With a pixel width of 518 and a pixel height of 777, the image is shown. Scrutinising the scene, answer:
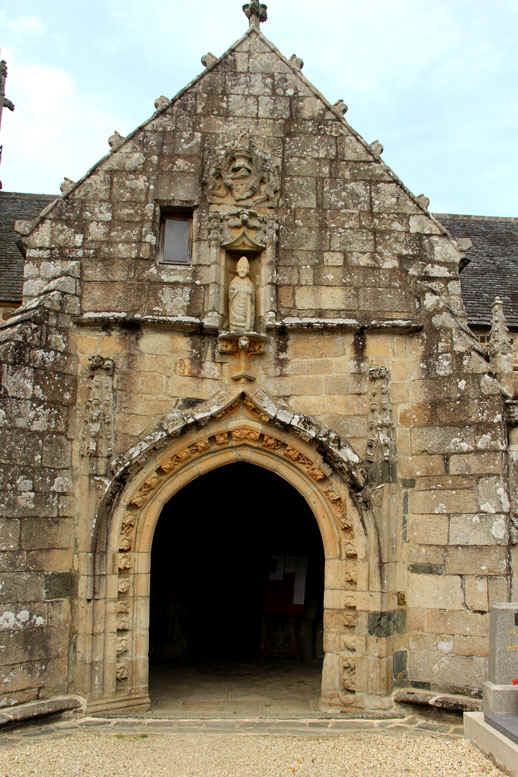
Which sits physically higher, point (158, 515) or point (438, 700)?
point (158, 515)

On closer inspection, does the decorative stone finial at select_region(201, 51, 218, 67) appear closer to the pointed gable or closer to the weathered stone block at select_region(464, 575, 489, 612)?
the pointed gable

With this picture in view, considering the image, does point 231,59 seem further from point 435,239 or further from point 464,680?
point 464,680

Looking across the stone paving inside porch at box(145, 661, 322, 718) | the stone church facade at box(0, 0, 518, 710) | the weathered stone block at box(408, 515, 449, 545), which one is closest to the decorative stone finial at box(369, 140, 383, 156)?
the stone church facade at box(0, 0, 518, 710)

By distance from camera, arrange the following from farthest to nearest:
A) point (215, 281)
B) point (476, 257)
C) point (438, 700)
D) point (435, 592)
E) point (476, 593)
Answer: point (476, 257) < point (215, 281) < point (435, 592) < point (476, 593) < point (438, 700)

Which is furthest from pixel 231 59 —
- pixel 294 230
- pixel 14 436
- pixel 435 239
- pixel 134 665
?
pixel 134 665

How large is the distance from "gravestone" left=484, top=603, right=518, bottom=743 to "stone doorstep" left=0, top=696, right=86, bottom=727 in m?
3.37

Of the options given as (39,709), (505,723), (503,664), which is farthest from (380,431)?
(39,709)

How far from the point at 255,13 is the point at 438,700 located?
7010 mm

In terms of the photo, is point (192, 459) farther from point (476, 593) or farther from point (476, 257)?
point (476, 257)

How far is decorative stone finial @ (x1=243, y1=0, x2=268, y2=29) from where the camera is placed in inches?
329

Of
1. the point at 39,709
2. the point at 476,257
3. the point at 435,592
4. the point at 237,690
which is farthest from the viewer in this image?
the point at 476,257

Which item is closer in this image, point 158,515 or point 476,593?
point 476,593

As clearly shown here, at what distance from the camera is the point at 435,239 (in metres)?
7.80

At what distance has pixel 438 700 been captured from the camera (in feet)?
22.0
